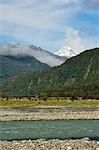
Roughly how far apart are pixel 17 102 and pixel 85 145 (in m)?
86.1

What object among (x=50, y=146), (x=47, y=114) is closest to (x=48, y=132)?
(x=50, y=146)

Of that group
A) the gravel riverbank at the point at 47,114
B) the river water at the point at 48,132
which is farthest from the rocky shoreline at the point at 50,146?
the gravel riverbank at the point at 47,114

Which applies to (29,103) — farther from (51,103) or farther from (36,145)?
(36,145)

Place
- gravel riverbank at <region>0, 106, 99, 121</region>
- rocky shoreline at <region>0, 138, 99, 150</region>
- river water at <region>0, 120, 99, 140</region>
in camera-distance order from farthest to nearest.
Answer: gravel riverbank at <region>0, 106, 99, 121</region>, river water at <region>0, 120, 99, 140</region>, rocky shoreline at <region>0, 138, 99, 150</region>

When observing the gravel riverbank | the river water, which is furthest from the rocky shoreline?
the gravel riverbank

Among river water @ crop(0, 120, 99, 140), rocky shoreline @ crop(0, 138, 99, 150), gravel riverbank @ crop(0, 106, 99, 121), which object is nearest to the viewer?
rocky shoreline @ crop(0, 138, 99, 150)

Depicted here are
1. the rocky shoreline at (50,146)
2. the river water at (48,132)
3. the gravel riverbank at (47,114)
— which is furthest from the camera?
the gravel riverbank at (47,114)

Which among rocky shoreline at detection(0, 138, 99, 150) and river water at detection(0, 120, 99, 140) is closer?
rocky shoreline at detection(0, 138, 99, 150)

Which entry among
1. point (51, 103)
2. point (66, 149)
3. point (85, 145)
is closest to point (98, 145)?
point (85, 145)

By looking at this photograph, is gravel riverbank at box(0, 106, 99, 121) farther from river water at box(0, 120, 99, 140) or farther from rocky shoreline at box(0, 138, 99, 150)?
rocky shoreline at box(0, 138, 99, 150)

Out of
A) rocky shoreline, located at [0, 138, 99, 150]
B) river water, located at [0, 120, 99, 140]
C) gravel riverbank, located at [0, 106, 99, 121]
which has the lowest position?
gravel riverbank, located at [0, 106, 99, 121]

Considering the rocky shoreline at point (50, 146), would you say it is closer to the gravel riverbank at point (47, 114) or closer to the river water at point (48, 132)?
the river water at point (48, 132)

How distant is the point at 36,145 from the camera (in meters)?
29.5

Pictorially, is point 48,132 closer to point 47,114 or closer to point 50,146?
point 50,146
